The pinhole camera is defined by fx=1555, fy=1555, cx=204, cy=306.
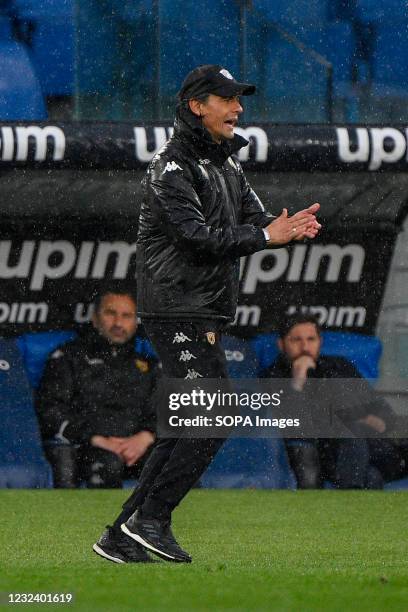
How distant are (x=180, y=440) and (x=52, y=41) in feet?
16.4

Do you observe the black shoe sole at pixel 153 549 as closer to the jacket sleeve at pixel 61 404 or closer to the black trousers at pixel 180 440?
the black trousers at pixel 180 440

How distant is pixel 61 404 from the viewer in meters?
9.38

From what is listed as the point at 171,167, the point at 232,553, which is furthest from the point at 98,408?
the point at 171,167

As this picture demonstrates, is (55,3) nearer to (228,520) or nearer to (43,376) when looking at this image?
(43,376)

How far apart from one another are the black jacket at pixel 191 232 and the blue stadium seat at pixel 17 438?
13.7ft

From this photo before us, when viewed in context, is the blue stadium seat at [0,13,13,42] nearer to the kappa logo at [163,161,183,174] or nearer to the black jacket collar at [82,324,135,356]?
the black jacket collar at [82,324,135,356]

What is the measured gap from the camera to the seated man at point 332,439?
950 centimetres

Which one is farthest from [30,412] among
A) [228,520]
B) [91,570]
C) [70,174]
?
[91,570]

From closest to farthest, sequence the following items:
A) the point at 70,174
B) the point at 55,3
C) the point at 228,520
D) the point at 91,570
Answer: the point at 91,570, the point at 228,520, the point at 70,174, the point at 55,3

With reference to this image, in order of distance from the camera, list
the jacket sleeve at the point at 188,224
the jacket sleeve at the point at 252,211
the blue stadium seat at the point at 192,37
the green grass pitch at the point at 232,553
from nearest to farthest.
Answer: the green grass pitch at the point at 232,553 → the jacket sleeve at the point at 188,224 → the jacket sleeve at the point at 252,211 → the blue stadium seat at the point at 192,37

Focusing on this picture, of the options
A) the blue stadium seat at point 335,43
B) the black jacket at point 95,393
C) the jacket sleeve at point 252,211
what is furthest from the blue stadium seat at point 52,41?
the jacket sleeve at point 252,211

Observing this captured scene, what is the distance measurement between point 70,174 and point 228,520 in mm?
2534

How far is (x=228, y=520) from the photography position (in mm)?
7602

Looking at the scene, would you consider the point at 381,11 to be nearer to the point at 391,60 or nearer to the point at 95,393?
the point at 391,60
